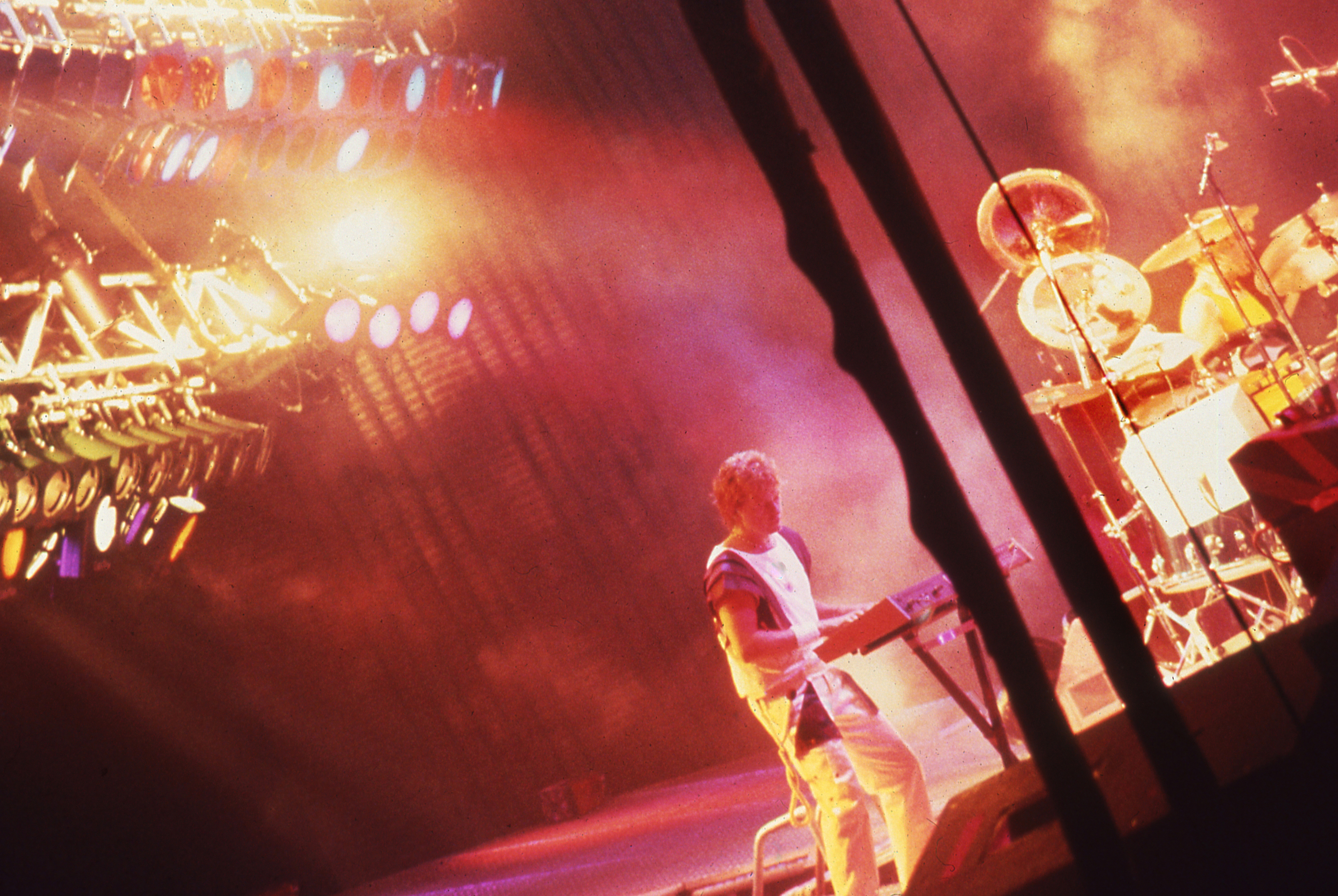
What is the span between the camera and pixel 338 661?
744 cm

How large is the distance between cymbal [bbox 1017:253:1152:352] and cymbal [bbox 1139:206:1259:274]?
21 cm

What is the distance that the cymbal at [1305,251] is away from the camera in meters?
4.96

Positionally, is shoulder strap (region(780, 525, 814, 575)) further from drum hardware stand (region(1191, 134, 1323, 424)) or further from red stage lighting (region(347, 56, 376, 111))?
red stage lighting (region(347, 56, 376, 111))

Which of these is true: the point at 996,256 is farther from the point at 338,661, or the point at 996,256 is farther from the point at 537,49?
the point at 338,661

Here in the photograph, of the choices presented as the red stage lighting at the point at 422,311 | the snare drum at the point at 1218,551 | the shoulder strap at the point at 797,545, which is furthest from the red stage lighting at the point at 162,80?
the snare drum at the point at 1218,551

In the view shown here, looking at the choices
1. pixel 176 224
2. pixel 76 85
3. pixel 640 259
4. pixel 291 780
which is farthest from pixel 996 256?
pixel 291 780

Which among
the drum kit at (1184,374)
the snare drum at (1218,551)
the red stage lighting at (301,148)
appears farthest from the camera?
the red stage lighting at (301,148)

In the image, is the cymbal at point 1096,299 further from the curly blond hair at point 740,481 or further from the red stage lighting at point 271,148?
the red stage lighting at point 271,148

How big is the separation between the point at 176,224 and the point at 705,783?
5632mm

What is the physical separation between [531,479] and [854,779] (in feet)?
16.2

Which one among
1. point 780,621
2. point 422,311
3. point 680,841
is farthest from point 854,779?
point 422,311

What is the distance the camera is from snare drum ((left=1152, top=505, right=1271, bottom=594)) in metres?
4.39

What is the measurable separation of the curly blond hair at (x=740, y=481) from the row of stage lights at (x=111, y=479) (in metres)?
3.63

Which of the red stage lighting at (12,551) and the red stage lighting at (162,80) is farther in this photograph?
the red stage lighting at (12,551)
